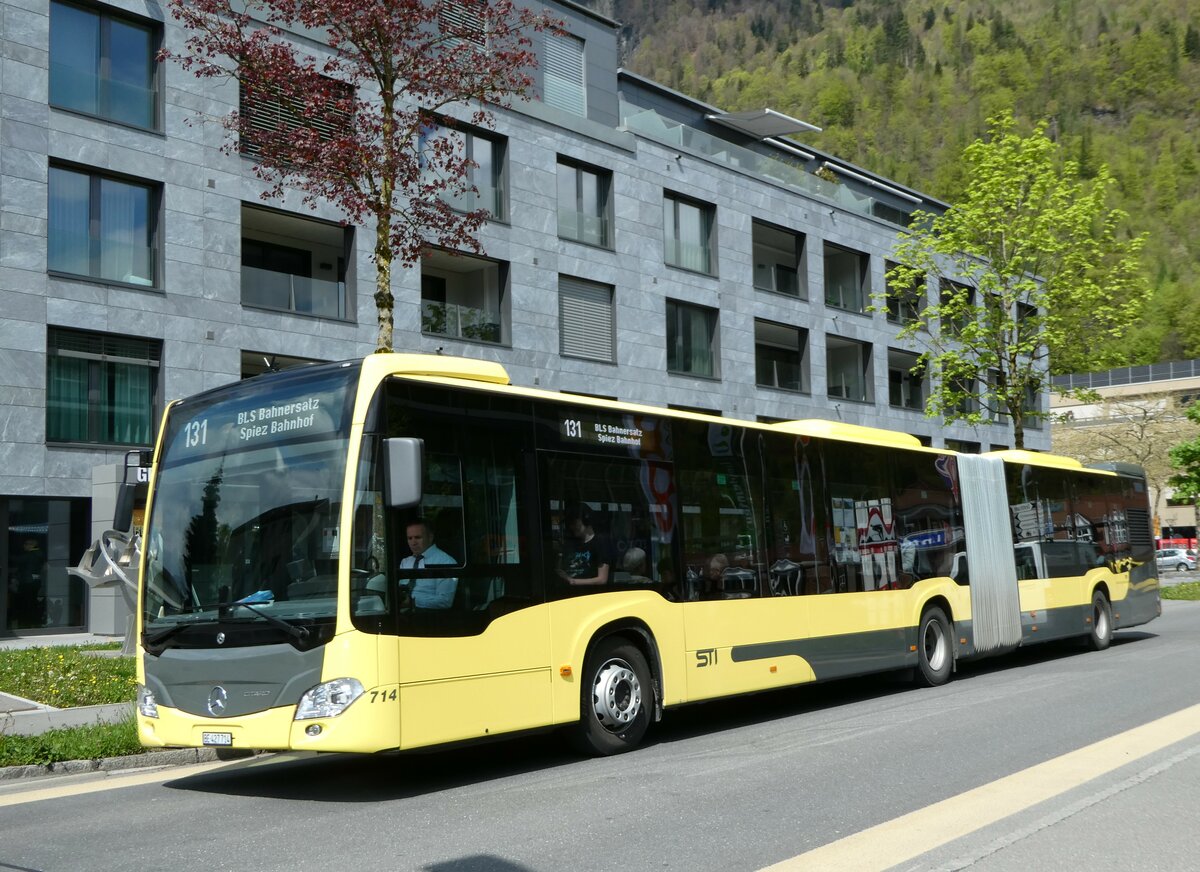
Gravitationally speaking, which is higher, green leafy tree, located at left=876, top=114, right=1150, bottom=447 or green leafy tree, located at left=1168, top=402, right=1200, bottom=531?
green leafy tree, located at left=876, top=114, right=1150, bottom=447

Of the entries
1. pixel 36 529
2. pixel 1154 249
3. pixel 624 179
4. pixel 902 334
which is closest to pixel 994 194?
pixel 902 334

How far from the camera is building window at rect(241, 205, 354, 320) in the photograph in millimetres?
28016

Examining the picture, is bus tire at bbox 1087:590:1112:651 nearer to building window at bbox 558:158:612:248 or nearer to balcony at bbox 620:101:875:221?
building window at bbox 558:158:612:248

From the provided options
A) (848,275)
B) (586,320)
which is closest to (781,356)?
(848,275)

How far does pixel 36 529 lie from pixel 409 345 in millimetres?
9197

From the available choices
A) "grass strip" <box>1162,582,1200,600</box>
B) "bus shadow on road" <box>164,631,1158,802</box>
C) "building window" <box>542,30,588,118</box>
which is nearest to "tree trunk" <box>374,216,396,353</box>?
"bus shadow on road" <box>164,631,1158,802</box>

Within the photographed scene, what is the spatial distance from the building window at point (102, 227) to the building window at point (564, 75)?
1242 cm

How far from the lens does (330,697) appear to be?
8.11m

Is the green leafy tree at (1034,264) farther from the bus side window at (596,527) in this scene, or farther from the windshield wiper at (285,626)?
the windshield wiper at (285,626)

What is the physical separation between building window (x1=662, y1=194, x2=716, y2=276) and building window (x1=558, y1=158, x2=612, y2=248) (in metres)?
2.47

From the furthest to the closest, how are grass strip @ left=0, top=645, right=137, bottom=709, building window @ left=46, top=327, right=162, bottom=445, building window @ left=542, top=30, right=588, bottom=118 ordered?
1. building window @ left=542, top=30, right=588, bottom=118
2. building window @ left=46, top=327, right=162, bottom=445
3. grass strip @ left=0, top=645, right=137, bottom=709

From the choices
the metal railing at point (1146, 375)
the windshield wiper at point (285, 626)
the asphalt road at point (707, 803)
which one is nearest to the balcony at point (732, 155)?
the asphalt road at point (707, 803)

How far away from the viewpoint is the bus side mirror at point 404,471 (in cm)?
812

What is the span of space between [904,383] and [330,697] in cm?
4278
